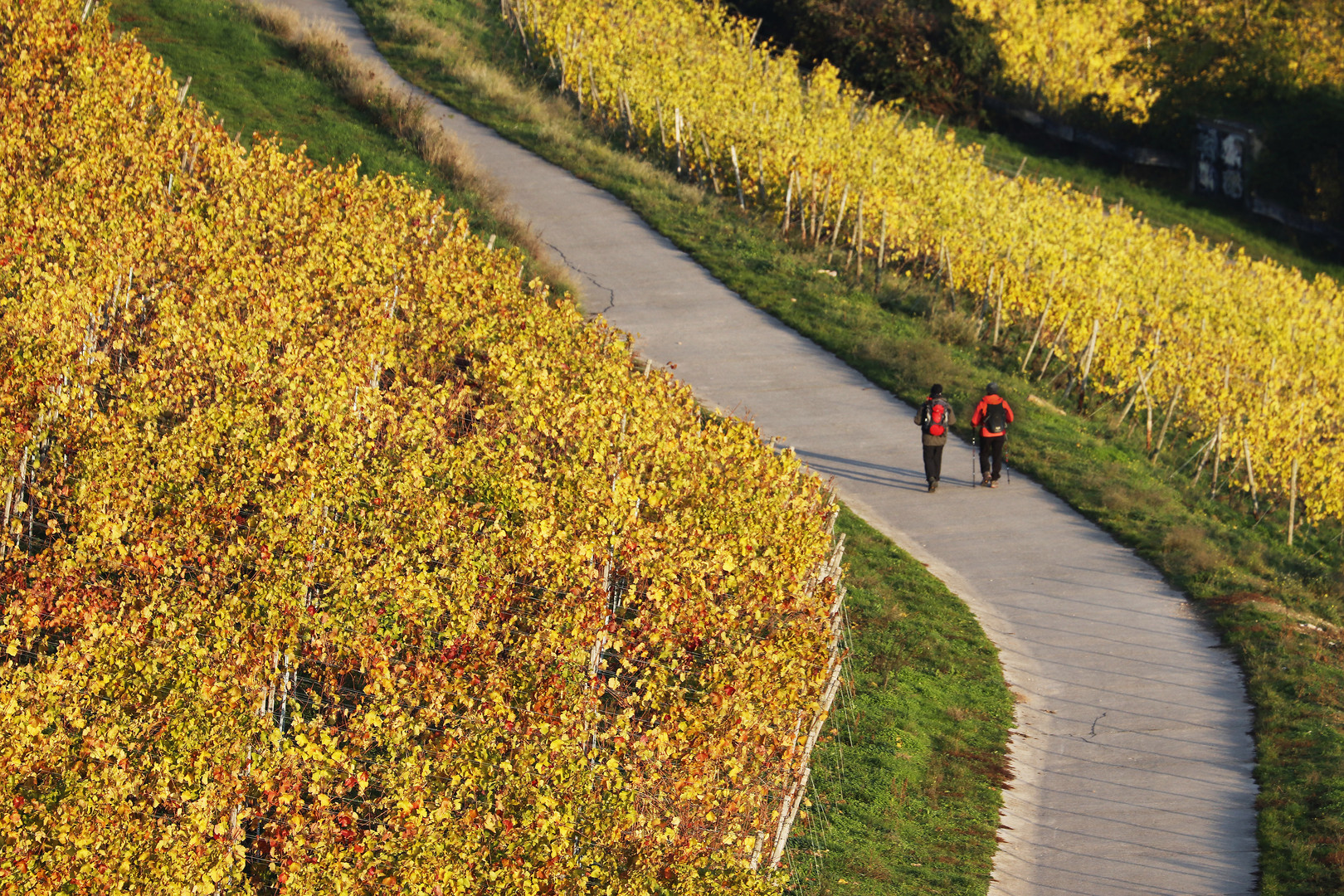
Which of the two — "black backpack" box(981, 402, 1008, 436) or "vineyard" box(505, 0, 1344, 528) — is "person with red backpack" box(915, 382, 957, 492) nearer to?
"black backpack" box(981, 402, 1008, 436)

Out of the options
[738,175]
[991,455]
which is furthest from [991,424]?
[738,175]

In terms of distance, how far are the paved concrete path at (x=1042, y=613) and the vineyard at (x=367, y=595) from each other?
91.8 inches

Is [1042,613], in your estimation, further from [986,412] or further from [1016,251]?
[1016,251]

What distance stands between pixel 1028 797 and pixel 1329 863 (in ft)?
7.90

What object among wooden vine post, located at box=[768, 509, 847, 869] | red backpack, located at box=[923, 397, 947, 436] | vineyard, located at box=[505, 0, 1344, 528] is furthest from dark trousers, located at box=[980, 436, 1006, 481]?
wooden vine post, located at box=[768, 509, 847, 869]

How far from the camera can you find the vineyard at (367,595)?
748 centimetres

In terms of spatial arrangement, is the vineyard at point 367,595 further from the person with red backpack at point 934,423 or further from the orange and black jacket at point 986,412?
the orange and black jacket at point 986,412

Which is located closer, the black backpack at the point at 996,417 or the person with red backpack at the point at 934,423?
the person with red backpack at the point at 934,423

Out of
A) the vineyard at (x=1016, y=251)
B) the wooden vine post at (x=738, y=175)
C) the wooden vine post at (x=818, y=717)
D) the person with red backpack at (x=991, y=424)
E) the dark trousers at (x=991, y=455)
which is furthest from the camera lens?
the wooden vine post at (x=738, y=175)

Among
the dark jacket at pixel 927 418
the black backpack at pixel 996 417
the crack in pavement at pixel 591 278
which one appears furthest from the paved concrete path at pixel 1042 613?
the black backpack at pixel 996 417

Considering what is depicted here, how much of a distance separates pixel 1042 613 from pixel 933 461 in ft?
9.85

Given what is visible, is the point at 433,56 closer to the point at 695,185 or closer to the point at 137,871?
the point at 695,185

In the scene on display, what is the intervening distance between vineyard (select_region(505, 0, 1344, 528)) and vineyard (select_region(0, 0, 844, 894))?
992 centimetres

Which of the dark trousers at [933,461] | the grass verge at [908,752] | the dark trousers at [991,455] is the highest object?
the dark trousers at [991,455]
